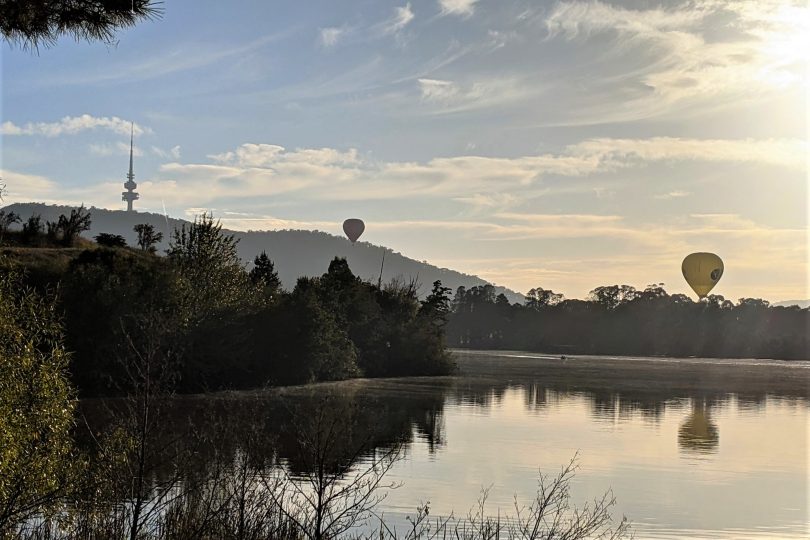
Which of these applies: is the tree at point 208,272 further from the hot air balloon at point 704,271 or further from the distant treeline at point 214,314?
the hot air balloon at point 704,271

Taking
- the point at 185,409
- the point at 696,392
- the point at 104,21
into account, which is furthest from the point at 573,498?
the point at 696,392

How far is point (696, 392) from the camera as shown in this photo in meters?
77.8

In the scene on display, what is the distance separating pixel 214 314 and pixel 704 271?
68849 mm

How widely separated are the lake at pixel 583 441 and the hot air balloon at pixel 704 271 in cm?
3689

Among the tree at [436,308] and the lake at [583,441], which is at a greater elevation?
the tree at [436,308]

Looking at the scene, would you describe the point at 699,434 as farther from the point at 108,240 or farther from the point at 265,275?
the point at 265,275

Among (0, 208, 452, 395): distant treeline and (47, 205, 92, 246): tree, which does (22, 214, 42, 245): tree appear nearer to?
(0, 208, 452, 395): distant treeline

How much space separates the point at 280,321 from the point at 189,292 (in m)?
8.96

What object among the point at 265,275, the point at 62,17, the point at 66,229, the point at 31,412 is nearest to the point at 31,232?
the point at 66,229

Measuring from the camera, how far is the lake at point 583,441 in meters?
27.8

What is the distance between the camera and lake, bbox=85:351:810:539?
27.8 meters

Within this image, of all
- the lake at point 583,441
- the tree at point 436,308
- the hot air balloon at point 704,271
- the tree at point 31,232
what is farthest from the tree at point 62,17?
the hot air balloon at point 704,271

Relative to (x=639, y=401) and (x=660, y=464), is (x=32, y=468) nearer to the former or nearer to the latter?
(x=660, y=464)

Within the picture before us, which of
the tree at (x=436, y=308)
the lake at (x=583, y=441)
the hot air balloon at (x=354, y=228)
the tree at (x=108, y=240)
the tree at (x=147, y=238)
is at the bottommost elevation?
the lake at (x=583, y=441)
